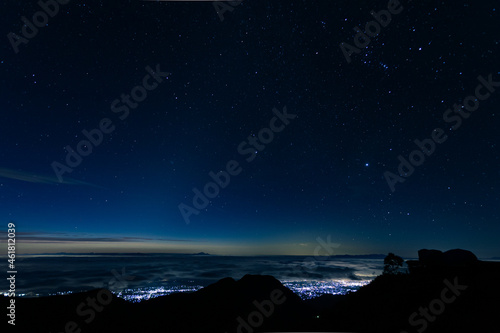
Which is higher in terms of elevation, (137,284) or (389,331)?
(389,331)

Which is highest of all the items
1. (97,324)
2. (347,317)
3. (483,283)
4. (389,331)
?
(483,283)

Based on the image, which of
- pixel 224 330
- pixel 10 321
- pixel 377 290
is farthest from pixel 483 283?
pixel 10 321

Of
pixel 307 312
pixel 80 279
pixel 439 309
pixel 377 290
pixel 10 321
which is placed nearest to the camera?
pixel 439 309

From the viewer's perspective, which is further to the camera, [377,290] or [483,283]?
[377,290]

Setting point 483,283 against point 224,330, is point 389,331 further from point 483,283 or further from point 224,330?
point 224,330

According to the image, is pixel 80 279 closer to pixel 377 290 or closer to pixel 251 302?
pixel 251 302

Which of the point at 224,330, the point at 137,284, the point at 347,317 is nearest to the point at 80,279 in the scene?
the point at 137,284

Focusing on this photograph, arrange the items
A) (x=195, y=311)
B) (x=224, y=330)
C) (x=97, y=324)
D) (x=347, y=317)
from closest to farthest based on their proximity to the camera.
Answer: (x=347, y=317) < (x=97, y=324) < (x=224, y=330) < (x=195, y=311)
